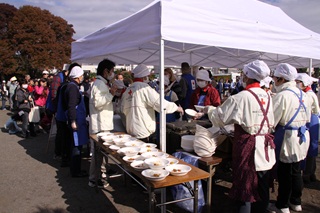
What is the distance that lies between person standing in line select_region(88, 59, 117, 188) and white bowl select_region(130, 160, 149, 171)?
4.43 ft

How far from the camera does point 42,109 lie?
26.4 ft

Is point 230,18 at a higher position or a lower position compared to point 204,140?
higher

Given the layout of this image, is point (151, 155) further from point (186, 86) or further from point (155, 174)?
point (186, 86)

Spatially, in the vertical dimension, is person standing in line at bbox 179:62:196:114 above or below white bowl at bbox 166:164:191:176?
above

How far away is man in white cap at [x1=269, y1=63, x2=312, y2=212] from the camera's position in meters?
2.83

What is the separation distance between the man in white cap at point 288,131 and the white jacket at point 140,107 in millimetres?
1478

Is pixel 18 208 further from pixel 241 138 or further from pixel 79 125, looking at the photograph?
pixel 241 138

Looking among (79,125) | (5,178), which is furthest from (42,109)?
(79,125)

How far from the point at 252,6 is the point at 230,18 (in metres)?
1.27

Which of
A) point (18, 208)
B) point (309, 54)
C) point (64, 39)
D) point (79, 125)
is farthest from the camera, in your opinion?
point (64, 39)

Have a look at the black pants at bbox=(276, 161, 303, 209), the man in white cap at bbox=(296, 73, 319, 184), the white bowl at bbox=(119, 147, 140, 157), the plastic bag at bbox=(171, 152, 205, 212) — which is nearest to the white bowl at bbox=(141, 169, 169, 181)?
the white bowl at bbox=(119, 147, 140, 157)

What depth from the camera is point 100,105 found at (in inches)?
139

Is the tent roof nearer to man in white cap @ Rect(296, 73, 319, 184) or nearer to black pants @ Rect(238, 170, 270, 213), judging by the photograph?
man in white cap @ Rect(296, 73, 319, 184)

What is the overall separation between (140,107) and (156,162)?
118cm
